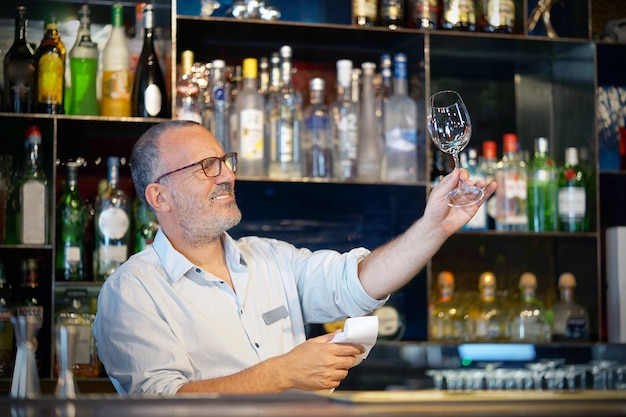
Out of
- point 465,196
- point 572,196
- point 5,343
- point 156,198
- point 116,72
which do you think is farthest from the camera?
point 572,196

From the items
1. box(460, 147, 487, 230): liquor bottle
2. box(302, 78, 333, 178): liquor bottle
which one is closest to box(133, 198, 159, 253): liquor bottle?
box(302, 78, 333, 178): liquor bottle

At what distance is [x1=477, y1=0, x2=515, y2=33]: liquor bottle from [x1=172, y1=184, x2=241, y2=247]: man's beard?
4.32 ft

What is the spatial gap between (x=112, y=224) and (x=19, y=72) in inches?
20.7

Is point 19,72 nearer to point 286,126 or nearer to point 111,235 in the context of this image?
point 111,235

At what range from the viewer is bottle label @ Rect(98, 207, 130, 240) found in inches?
116

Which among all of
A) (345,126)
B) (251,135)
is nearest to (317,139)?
(345,126)

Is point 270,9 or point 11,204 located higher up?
point 270,9

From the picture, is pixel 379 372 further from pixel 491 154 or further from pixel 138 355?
pixel 138 355

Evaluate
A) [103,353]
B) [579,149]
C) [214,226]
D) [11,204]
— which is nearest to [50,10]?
[11,204]

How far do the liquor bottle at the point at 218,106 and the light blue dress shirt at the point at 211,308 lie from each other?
64 cm

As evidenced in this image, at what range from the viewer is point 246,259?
240 cm

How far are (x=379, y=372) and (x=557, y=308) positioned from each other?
0.65 metres

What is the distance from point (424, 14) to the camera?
3178mm

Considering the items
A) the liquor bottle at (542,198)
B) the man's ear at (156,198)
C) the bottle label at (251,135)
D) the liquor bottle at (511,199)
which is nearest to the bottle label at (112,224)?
the bottle label at (251,135)
